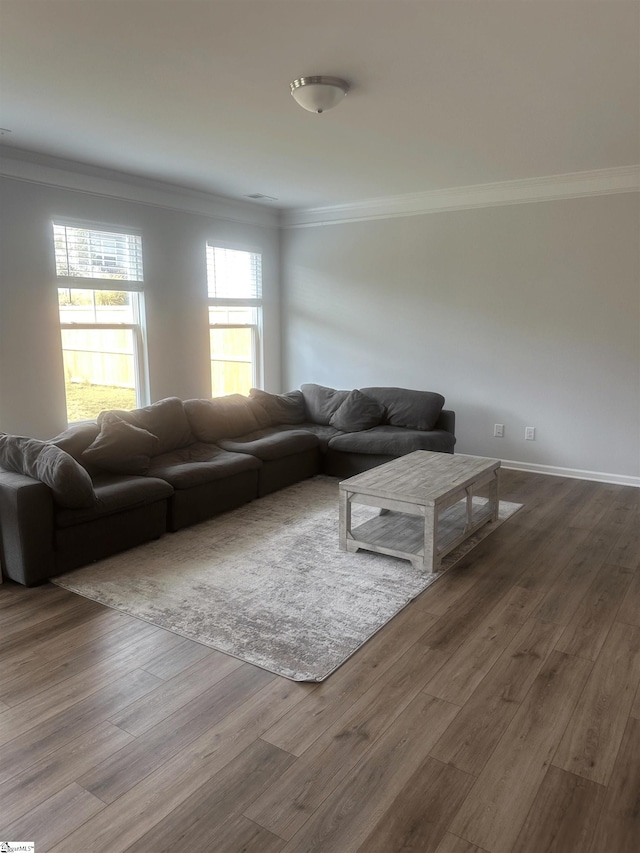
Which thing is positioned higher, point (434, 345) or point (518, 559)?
point (434, 345)

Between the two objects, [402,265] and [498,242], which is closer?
[498,242]

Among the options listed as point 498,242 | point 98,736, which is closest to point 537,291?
point 498,242

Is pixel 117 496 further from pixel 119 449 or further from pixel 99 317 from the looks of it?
pixel 99 317

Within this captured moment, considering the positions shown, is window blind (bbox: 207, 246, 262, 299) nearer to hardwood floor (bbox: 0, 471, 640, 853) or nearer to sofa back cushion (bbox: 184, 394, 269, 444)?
sofa back cushion (bbox: 184, 394, 269, 444)

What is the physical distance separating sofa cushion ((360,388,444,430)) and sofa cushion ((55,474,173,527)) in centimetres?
243

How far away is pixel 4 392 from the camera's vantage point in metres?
4.39

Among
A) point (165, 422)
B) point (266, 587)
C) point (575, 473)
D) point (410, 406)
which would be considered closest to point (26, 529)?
point (266, 587)

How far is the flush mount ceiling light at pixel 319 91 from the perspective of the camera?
2924 mm

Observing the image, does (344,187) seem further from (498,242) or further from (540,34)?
(540,34)

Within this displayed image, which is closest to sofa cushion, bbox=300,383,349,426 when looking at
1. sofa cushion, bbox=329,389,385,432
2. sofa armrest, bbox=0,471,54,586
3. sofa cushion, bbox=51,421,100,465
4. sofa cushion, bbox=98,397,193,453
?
sofa cushion, bbox=329,389,385,432

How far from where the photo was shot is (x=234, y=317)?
643cm

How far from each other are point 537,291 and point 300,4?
370 centimetres

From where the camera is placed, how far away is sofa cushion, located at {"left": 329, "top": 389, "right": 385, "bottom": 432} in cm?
553

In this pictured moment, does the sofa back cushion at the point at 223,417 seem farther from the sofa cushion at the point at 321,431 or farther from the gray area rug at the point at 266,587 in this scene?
the gray area rug at the point at 266,587
